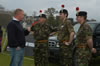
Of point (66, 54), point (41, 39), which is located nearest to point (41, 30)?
point (41, 39)

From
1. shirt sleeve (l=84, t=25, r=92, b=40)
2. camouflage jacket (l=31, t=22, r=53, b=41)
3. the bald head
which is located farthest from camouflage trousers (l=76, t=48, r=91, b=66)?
the bald head

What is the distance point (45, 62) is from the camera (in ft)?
19.1

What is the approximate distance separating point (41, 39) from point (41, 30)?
26cm

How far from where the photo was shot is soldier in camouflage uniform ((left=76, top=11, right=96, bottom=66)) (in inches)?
175

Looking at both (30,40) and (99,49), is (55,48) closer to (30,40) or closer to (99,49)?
(99,49)

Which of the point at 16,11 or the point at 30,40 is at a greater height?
the point at 16,11

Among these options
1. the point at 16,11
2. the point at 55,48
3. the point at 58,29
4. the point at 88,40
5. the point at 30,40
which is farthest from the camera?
the point at 30,40

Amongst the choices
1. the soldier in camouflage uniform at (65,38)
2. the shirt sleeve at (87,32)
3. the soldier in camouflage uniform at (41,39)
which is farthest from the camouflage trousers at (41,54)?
the shirt sleeve at (87,32)

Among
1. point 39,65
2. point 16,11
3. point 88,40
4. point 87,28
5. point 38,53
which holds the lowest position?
point 39,65

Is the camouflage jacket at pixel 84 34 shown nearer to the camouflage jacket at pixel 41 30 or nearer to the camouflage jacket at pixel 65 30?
the camouflage jacket at pixel 65 30

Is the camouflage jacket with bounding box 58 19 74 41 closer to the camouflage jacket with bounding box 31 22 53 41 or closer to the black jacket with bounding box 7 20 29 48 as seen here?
the camouflage jacket with bounding box 31 22 53 41

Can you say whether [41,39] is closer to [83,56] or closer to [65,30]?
[65,30]

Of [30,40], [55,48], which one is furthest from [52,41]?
[30,40]

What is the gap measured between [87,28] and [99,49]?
8.65ft
